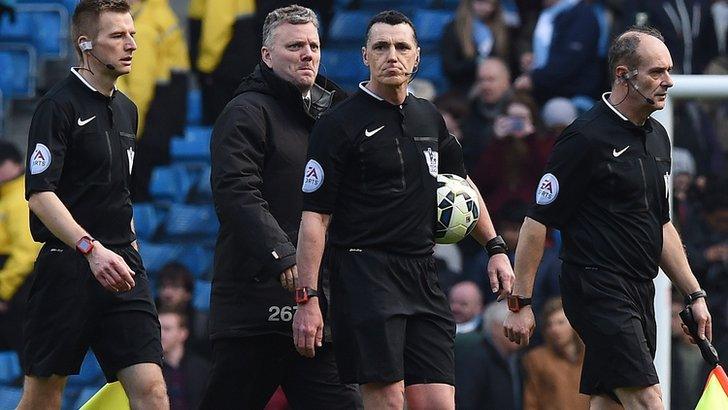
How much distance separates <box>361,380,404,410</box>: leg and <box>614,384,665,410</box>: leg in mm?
1017

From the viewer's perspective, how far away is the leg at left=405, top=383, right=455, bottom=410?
6.94 m

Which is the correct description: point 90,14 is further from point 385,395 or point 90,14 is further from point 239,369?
point 385,395

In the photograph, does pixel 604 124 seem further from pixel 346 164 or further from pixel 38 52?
pixel 38 52

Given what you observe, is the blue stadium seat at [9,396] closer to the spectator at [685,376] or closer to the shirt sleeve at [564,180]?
the spectator at [685,376]

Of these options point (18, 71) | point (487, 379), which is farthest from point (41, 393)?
point (18, 71)

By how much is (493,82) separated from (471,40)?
545mm

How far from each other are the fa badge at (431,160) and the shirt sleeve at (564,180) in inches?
21.0

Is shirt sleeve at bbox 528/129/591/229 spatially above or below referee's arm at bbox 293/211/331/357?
above

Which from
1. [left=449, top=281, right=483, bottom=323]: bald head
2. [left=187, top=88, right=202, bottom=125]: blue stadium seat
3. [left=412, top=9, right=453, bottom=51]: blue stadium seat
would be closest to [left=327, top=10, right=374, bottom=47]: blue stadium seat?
[left=412, top=9, right=453, bottom=51]: blue stadium seat

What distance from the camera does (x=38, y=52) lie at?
13945 mm

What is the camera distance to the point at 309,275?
7.12 meters

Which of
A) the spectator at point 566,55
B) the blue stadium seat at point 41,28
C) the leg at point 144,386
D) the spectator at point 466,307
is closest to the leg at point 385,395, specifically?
the leg at point 144,386

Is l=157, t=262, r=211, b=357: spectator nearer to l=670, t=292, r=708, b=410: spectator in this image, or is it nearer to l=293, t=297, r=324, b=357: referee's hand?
l=670, t=292, r=708, b=410: spectator

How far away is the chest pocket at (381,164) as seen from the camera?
7156mm
